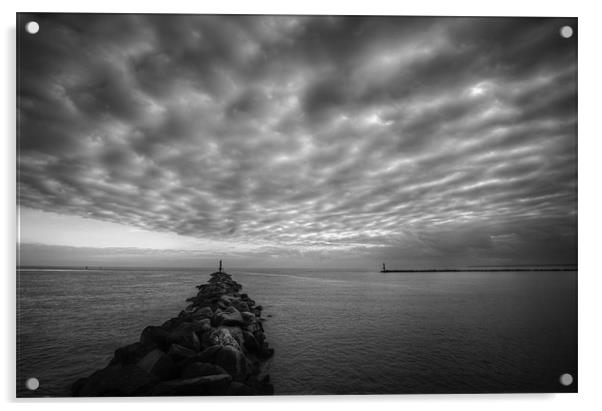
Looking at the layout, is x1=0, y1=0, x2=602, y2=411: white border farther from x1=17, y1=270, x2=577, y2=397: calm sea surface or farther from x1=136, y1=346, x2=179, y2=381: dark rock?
x1=136, y1=346, x2=179, y2=381: dark rock

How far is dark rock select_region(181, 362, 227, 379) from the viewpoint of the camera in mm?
3775

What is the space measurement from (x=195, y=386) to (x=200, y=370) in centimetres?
29

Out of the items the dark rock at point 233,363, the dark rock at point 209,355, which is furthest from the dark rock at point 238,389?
the dark rock at point 209,355

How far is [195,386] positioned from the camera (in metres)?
3.51

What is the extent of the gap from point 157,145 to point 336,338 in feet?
19.5

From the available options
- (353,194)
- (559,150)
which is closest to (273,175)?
(353,194)

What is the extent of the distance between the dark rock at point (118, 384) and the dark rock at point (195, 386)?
17cm

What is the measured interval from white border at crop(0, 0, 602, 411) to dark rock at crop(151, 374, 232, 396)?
145 mm

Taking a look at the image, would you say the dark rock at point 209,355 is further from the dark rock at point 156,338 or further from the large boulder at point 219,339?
the dark rock at point 156,338

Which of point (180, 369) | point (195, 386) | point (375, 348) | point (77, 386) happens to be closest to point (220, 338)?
point (180, 369)

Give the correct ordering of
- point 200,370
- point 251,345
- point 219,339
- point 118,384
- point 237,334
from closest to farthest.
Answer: point 118,384 → point 200,370 → point 219,339 → point 251,345 → point 237,334

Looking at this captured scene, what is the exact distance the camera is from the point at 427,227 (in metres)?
5.61
